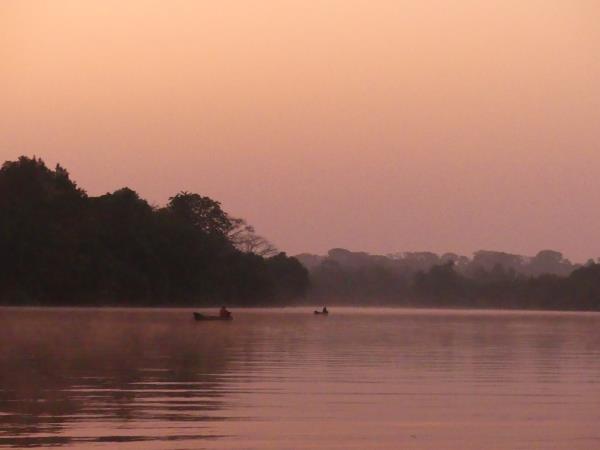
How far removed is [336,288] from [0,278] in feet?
343

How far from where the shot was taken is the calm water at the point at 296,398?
15039 mm

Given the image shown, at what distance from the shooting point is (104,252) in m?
107

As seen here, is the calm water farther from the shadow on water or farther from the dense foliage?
the dense foliage

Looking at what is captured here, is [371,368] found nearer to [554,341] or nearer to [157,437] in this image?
[157,437]

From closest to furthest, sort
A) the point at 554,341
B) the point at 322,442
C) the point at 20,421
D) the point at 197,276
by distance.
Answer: the point at 322,442 < the point at 20,421 < the point at 554,341 < the point at 197,276

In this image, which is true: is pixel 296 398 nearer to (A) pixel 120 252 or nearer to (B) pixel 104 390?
(B) pixel 104 390

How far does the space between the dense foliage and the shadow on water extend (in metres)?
61.6

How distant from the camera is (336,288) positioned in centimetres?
19862

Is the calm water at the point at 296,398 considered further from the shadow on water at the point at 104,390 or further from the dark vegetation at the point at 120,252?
the dark vegetation at the point at 120,252

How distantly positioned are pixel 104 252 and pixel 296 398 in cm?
8808

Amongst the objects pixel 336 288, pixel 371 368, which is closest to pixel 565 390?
pixel 371 368

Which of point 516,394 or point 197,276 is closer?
point 516,394

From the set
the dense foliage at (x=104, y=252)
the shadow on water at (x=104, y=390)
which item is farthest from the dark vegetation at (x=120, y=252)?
the shadow on water at (x=104, y=390)

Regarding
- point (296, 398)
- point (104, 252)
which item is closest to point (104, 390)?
point (296, 398)
